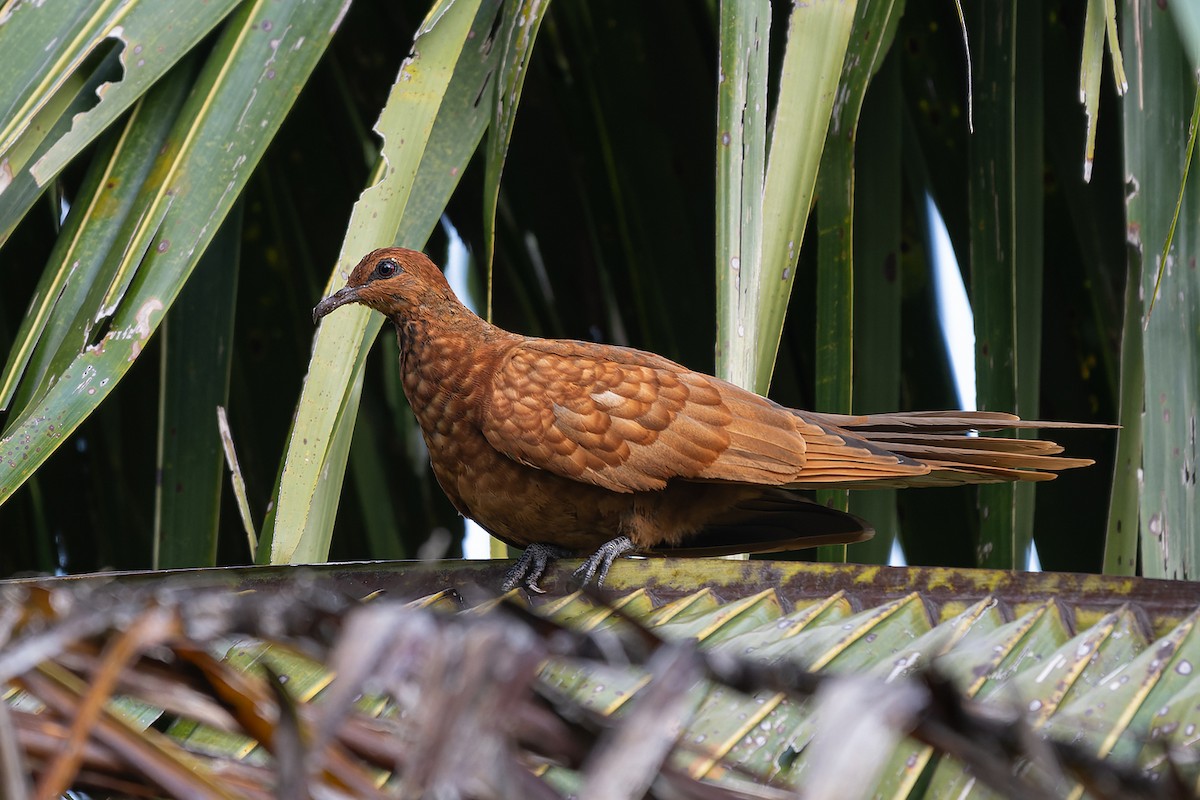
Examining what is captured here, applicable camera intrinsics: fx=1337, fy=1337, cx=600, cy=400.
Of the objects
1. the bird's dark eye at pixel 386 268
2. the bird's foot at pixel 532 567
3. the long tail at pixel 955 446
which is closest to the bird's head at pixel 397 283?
the bird's dark eye at pixel 386 268

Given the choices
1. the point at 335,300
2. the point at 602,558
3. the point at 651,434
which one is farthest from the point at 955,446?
the point at 335,300

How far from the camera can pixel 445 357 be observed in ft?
7.84

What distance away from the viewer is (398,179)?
1.76 meters

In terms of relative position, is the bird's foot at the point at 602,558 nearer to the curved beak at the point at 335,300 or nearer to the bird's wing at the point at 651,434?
the bird's wing at the point at 651,434

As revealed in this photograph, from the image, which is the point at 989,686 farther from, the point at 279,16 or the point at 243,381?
the point at 243,381

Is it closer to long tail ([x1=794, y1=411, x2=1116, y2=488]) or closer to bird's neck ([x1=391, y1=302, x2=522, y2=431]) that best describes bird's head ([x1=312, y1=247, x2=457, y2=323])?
bird's neck ([x1=391, y1=302, x2=522, y2=431])

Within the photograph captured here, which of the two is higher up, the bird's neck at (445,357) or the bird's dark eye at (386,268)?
the bird's dark eye at (386,268)

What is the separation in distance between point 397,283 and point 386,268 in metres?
0.04

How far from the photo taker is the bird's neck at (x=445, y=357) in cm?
232

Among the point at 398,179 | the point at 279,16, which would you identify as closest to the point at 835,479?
the point at 398,179

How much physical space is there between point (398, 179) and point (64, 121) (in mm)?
456

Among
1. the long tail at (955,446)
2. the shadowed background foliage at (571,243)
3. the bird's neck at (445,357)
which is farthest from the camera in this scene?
the bird's neck at (445,357)

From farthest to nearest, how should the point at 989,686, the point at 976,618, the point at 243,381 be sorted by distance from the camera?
the point at 243,381 < the point at 976,618 < the point at 989,686

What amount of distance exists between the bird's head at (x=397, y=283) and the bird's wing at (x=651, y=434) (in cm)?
27
